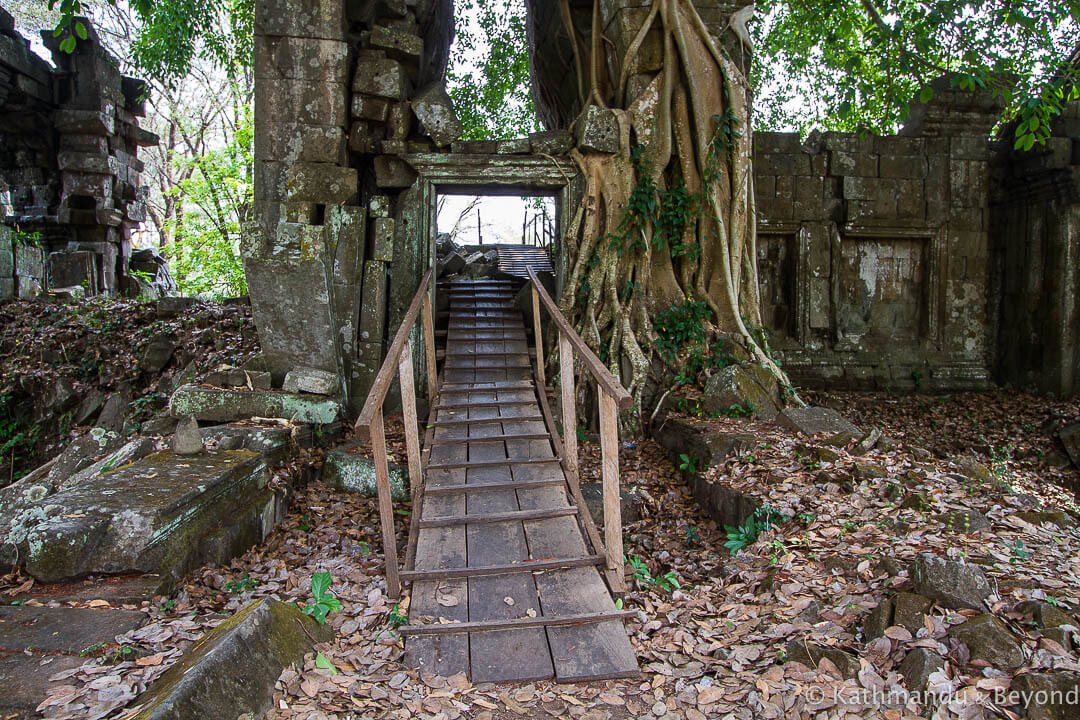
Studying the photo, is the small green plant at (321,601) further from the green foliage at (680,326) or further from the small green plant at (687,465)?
the green foliage at (680,326)

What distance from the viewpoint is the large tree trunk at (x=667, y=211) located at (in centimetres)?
639

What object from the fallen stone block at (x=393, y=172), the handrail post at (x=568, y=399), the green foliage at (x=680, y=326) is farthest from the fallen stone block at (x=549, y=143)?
the handrail post at (x=568, y=399)

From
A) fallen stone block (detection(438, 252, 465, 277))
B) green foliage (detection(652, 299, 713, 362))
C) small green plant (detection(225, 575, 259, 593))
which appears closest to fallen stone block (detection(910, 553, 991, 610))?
small green plant (detection(225, 575, 259, 593))

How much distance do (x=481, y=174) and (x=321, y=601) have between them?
15.2 ft

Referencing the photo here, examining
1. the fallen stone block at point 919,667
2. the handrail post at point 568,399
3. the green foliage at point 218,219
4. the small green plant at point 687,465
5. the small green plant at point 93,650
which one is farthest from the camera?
the green foliage at point 218,219

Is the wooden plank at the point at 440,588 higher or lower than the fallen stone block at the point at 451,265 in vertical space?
lower

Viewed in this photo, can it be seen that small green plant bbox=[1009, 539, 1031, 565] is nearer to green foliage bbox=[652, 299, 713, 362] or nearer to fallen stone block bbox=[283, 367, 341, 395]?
green foliage bbox=[652, 299, 713, 362]

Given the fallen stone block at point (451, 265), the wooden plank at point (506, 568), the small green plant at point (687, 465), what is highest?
the fallen stone block at point (451, 265)

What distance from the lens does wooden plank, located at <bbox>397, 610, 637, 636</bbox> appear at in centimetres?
277

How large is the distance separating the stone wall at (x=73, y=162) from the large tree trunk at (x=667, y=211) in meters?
8.79

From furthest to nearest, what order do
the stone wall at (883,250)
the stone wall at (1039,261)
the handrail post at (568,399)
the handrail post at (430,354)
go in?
1. the stone wall at (883,250)
2. the stone wall at (1039,261)
3. the handrail post at (430,354)
4. the handrail post at (568,399)

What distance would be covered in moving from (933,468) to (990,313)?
21.1 ft

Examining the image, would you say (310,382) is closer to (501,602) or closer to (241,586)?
(241,586)

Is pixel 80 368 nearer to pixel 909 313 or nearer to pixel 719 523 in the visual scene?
pixel 719 523
